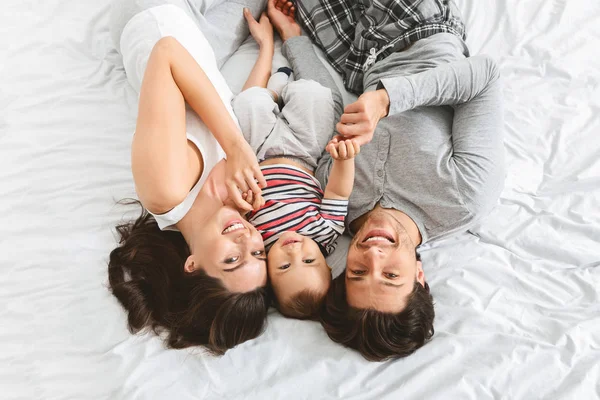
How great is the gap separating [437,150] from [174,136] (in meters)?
0.65

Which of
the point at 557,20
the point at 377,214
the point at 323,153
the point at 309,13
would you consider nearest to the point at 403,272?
the point at 377,214

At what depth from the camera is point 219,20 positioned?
1.55 metres

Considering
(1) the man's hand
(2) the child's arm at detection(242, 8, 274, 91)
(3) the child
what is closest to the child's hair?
(3) the child

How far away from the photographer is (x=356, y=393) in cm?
95

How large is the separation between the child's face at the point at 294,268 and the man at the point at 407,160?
5 cm

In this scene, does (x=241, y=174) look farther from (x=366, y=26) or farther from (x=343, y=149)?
(x=366, y=26)

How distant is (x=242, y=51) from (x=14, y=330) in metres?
1.08

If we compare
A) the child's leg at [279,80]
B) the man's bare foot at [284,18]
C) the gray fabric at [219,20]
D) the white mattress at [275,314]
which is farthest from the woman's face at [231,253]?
the man's bare foot at [284,18]

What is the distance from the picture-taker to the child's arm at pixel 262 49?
149 cm

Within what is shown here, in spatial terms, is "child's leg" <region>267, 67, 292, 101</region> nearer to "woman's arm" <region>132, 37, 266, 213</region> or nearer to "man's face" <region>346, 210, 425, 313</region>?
"woman's arm" <region>132, 37, 266, 213</region>

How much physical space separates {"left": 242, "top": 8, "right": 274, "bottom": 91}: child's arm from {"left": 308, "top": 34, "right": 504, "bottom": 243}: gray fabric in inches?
14.4

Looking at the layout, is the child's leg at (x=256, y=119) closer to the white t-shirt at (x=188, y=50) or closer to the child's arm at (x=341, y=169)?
the white t-shirt at (x=188, y=50)

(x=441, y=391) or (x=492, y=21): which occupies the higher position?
(x=492, y=21)

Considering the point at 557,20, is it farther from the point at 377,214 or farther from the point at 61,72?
the point at 61,72
